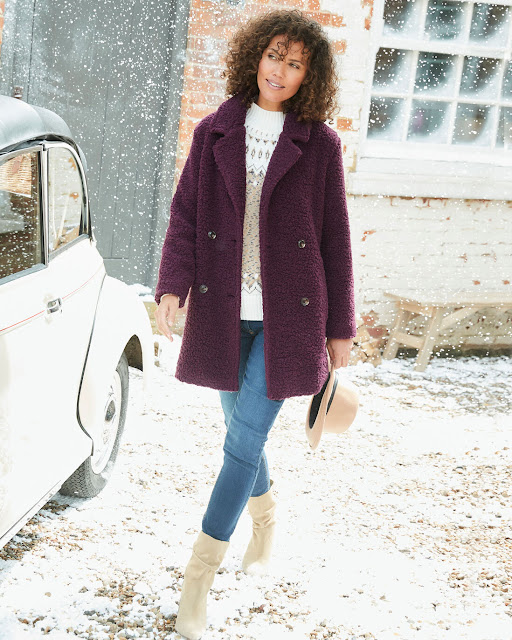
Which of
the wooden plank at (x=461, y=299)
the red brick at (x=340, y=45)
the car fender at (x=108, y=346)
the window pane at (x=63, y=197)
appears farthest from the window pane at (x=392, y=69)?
the window pane at (x=63, y=197)

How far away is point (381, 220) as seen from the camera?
20.5 feet

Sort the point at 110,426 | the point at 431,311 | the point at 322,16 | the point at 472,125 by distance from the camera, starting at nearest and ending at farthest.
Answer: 1. the point at 110,426
2. the point at 322,16
3. the point at 431,311
4. the point at 472,125

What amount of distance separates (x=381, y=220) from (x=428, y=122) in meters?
0.90

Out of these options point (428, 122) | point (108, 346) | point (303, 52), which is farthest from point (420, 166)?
point (303, 52)

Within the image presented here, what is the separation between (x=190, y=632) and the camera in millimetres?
2627

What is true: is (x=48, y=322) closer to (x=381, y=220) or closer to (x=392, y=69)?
(x=381, y=220)

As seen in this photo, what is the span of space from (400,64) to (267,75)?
3989 mm

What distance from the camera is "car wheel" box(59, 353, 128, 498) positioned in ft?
11.2

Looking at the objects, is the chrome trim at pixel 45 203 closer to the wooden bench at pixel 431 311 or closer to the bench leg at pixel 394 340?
the wooden bench at pixel 431 311

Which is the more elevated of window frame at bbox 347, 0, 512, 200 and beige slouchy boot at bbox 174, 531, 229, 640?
window frame at bbox 347, 0, 512, 200

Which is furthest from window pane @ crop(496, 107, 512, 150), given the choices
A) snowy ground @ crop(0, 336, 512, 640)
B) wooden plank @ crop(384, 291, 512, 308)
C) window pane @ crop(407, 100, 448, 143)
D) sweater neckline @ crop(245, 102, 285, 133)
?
sweater neckline @ crop(245, 102, 285, 133)

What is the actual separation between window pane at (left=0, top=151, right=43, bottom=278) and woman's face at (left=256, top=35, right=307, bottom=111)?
80 cm

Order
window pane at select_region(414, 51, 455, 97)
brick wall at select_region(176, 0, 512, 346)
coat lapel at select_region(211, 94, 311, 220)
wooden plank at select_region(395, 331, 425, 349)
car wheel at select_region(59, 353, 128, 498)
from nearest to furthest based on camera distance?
coat lapel at select_region(211, 94, 311, 220) → car wheel at select_region(59, 353, 128, 498) → brick wall at select_region(176, 0, 512, 346) → wooden plank at select_region(395, 331, 425, 349) → window pane at select_region(414, 51, 455, 97)

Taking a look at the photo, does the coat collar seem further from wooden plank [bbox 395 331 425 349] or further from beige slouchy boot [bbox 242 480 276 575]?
wooden plank [bbox 395 331 425 349]
